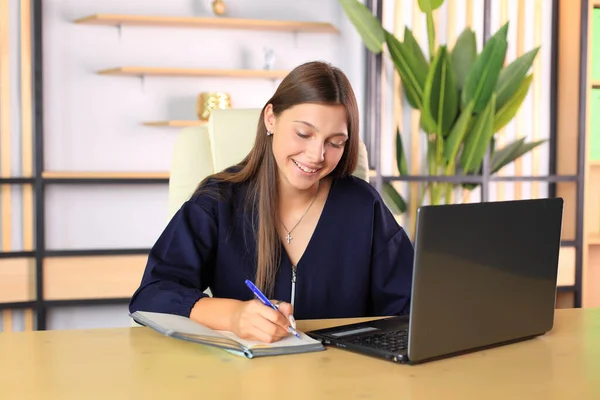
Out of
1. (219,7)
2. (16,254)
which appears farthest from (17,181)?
(219,7)

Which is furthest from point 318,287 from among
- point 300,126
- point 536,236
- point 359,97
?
point 359,97

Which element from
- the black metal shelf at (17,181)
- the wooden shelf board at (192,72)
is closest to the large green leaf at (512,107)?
the wooden shelf board at (192,72)

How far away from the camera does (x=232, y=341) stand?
1.12 meters

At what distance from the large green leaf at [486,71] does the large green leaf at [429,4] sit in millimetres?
282

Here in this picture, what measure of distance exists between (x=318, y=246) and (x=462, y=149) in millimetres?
2048

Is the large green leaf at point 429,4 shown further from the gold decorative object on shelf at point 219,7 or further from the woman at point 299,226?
the woman at point 299,226

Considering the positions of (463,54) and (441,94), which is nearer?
(441,94)

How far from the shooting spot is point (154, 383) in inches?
38.4

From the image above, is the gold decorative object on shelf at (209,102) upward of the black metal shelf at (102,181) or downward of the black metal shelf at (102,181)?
upward

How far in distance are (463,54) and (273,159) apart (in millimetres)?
2016

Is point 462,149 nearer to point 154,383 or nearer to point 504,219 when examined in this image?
point 504,219

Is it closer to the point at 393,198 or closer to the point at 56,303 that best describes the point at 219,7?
the point at 393,198

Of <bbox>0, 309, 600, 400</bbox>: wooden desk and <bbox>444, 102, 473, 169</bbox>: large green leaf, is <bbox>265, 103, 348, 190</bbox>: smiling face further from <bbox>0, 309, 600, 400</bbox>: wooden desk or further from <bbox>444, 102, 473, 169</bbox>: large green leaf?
<bbox>444, 102, 473, 169</bbox>: large green leaf

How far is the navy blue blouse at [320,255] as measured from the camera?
1.65m
